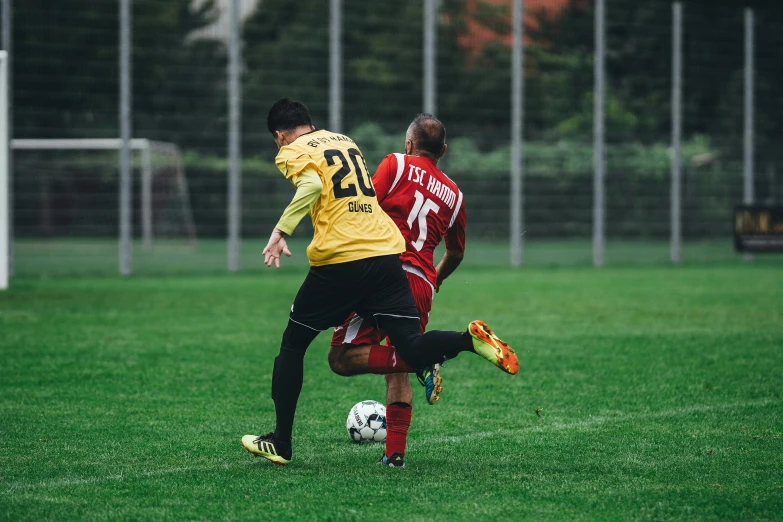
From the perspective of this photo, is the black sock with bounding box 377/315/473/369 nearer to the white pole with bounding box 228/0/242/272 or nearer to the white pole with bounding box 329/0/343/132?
the white pole with bounding box 228/0/242/272

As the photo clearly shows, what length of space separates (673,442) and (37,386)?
15.2 ft

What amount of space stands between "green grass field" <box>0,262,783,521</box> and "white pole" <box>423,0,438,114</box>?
10341 mm

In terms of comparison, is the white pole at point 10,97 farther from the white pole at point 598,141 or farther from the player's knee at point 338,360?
the player's knee at point 338,360

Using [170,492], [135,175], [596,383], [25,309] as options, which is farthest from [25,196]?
[170,492]

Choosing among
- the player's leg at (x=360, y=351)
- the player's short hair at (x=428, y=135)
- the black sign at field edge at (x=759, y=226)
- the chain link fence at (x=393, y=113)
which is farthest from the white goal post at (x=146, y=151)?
the player's leg at (x=360, y=351)

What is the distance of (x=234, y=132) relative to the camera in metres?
21.3

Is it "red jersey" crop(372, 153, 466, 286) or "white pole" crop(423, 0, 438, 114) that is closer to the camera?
"red jersey" crop(372, 153, 466, 286)

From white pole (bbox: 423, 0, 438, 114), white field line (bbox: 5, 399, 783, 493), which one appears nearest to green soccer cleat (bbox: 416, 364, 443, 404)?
white field line (bbox: 5, 399, 783, 493)

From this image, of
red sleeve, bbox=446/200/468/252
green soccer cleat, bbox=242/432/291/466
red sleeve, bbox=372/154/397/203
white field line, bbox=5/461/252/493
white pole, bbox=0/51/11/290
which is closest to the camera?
white field line, bbox=5/461/252/493

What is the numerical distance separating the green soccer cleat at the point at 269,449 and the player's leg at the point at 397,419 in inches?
19.8

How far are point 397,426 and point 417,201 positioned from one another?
1214mm

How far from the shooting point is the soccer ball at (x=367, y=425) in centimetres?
627

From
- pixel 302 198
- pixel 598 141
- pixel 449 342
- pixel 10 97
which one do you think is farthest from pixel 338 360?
pixel 598 141

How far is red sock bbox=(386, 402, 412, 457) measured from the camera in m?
5.61
